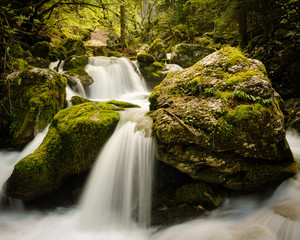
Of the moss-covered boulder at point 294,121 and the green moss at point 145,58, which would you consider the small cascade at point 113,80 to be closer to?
the green moss at point 145,58

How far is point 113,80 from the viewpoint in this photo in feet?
34.0

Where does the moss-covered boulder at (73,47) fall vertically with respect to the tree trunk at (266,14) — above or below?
above

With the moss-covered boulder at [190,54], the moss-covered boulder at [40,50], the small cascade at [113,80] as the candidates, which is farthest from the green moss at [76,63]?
the moss-covered boulder at [190,54]

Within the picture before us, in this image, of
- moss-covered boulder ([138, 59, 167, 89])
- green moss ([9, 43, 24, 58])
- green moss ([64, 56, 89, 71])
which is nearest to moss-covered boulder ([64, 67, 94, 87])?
green moss ([64, 56, 89, 71])

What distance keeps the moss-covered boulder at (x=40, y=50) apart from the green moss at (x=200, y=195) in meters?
11.6

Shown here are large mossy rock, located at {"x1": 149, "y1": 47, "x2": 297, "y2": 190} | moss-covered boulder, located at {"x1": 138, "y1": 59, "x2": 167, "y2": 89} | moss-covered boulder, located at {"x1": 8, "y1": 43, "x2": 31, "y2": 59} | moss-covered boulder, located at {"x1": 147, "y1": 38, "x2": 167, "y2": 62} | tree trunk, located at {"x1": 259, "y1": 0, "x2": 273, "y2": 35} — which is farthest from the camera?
moss-covered boulder, located at {"x1": 147, "y1": 38, "x2": 167, "y2": 62}

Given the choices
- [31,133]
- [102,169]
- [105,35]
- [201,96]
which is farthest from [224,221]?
[105,35]

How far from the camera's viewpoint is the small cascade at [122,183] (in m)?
3.46

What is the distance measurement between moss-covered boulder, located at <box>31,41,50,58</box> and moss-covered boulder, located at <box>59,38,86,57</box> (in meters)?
2.42

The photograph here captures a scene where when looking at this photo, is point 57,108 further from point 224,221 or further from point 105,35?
point 105,35

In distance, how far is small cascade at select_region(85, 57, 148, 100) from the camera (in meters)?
9.48

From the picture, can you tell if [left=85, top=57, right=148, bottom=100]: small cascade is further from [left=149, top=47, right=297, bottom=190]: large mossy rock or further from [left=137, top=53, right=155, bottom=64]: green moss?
[left=149, top=47, right=297, bottom=190]: large mossy rock

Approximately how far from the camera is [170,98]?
162 inches

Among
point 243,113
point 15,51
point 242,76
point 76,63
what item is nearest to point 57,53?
point 76,63
